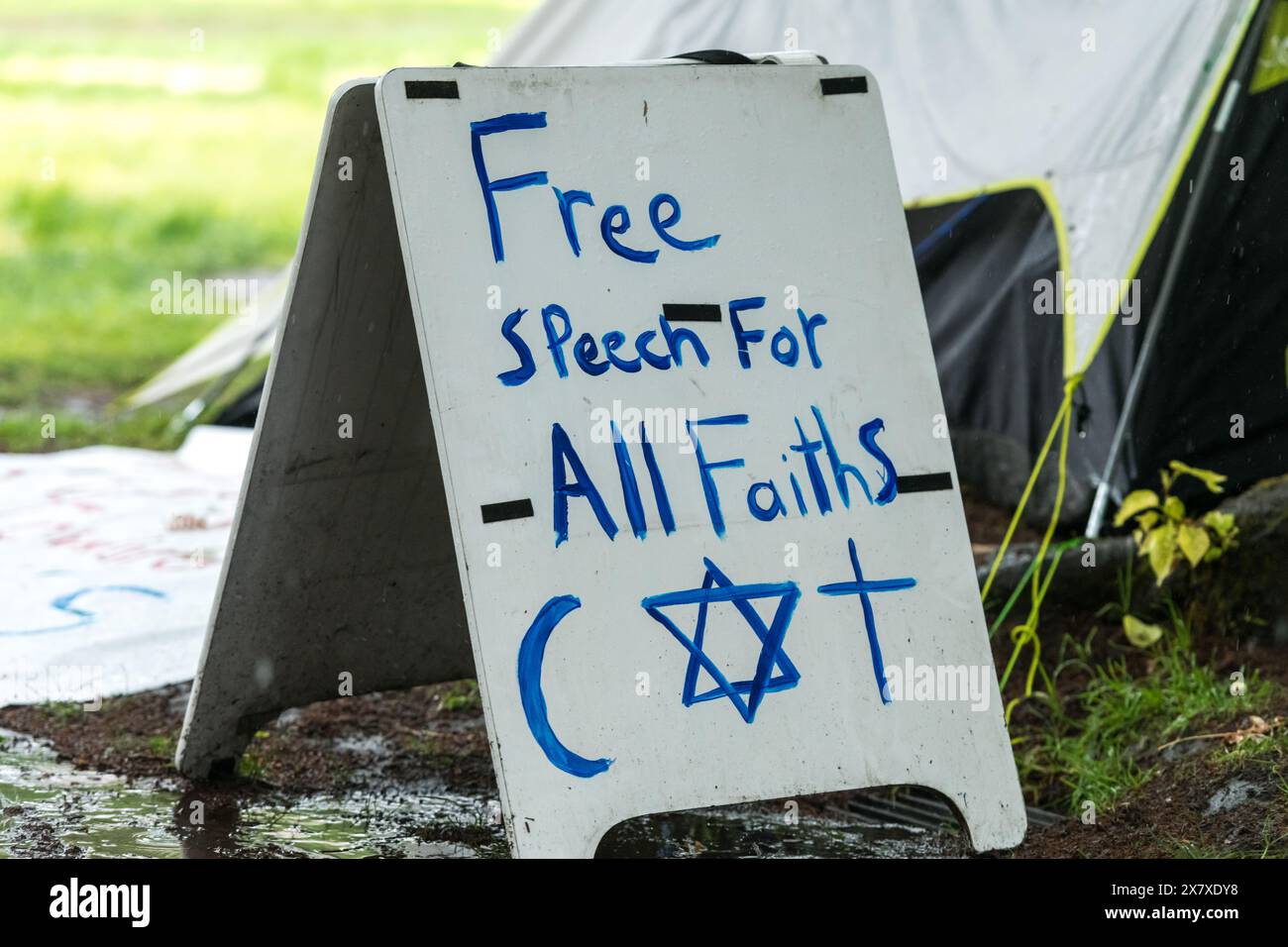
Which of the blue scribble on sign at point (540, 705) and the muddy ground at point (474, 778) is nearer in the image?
the blue scribble on sign at point (540, 705)

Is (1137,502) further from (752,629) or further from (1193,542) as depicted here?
(752,629)

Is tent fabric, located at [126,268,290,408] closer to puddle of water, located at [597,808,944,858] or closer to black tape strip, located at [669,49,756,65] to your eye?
Result: puddle of water, located at [597,808,944,858]

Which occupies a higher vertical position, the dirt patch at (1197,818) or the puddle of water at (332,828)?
the puddle of water at (332,828)

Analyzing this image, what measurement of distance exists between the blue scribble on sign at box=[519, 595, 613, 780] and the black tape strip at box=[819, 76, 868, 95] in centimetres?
119

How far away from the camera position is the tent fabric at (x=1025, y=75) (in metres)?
4.82

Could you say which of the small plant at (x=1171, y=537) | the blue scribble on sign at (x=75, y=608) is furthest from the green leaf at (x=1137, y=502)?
the blue scribble on sign at (x=75, y=608)

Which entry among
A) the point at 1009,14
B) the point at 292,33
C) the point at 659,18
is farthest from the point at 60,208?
the point at 1009,14

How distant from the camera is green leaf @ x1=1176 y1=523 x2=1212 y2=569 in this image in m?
4.02

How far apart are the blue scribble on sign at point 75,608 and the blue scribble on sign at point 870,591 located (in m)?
2.64

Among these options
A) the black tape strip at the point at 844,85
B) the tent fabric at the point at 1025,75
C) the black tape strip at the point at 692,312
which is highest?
the tent fabric at the point at 1025,75

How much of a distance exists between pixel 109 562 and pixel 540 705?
3031mm

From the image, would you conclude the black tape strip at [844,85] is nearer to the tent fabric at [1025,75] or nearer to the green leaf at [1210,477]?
the green leaf at [1210,477]

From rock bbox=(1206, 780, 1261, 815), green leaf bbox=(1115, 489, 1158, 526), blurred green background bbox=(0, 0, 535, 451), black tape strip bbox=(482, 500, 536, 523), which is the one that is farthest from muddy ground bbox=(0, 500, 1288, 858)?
blurred green background bbox=(0, 0, 535, 451)

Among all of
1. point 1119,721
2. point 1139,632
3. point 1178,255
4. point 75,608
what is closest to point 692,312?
point 1119,721
